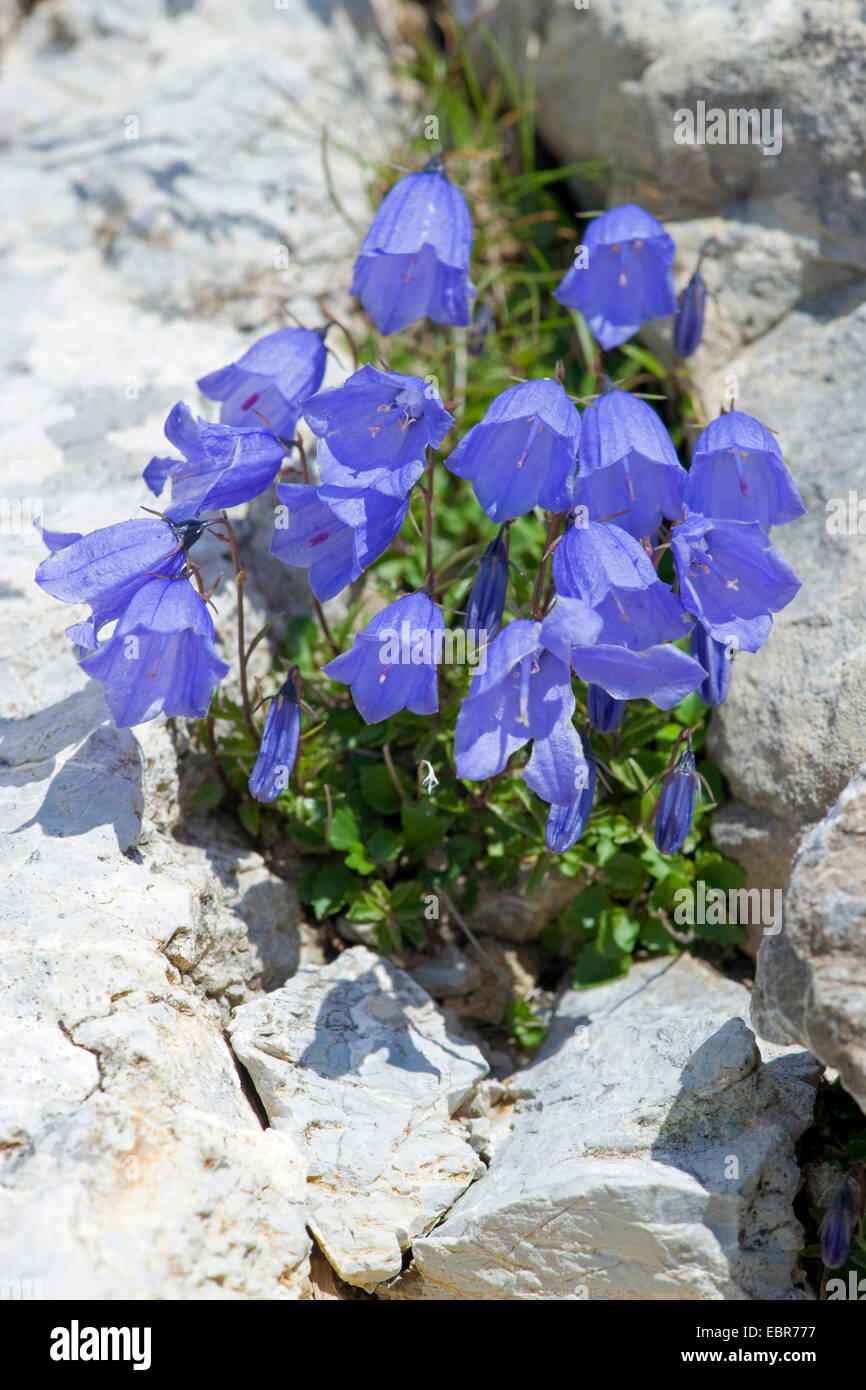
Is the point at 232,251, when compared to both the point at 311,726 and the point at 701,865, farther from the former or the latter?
the point at 701,865

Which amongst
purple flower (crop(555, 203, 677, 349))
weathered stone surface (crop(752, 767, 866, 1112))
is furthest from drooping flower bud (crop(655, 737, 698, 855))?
purple flower (crop(555, 203, 677, 349))

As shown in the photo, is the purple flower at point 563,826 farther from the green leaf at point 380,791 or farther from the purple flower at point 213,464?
the purple flower at point 213,464

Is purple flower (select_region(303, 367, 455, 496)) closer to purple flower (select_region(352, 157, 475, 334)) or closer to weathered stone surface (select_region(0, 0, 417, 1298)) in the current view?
purple flower (select_region(352, 157, 475, 334))

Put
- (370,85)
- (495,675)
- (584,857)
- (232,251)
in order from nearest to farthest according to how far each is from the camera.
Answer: (495,675)
(584,857)
(232,251)
(370,85)

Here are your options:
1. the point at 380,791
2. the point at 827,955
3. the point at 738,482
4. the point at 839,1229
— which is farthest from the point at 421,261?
the point at 839,1229

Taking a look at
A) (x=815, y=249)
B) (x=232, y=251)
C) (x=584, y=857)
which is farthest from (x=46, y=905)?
(x=815, y=249)

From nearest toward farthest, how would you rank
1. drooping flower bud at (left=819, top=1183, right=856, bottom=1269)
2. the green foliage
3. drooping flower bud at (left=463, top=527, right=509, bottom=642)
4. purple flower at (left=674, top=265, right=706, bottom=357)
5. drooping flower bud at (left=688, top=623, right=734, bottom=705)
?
drooping flower bud at (left=819, top=1183, right=856, bottom=1269) → drooping flower bud at (left=463, top=527, right=509, bottom=642) → drooping flower bud at (left=688, top=623, right=734, bottom=705) → the green foliage → purple flower at (left=674, top=265, right=706, bottom=357)
